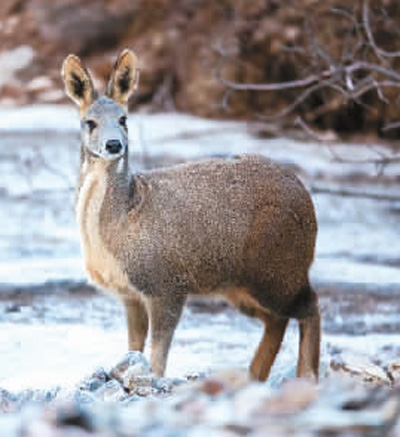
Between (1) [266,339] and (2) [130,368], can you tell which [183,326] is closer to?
(1) [266,339]

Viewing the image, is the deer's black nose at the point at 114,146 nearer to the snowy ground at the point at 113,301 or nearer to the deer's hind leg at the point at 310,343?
the snowy ground at the point at 113,301

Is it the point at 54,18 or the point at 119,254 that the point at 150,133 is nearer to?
the point at 54,18

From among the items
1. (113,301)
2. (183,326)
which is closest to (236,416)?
(183,326)

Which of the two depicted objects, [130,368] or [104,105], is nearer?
[130,368]

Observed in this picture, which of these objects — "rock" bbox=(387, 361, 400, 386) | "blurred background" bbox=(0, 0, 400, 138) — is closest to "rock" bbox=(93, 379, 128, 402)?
"rock" bbox=(387, 361, 400, 386)

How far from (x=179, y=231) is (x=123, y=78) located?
0.95m

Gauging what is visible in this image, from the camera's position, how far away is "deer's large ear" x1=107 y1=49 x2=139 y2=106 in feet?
20.7

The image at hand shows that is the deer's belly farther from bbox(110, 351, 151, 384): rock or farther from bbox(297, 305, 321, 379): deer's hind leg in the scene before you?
bbox(297, 305, 321, 379): deer's hind leg

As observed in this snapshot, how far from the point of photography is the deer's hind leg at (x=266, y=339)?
6488 mm

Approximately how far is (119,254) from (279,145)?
7.50 m

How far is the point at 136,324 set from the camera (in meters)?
6.39

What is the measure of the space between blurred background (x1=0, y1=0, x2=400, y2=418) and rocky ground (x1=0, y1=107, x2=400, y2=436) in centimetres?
3

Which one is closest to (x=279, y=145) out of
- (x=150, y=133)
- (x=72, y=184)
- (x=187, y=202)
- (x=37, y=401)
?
(x=150, y=133)

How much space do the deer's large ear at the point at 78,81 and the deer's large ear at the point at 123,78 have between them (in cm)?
12
